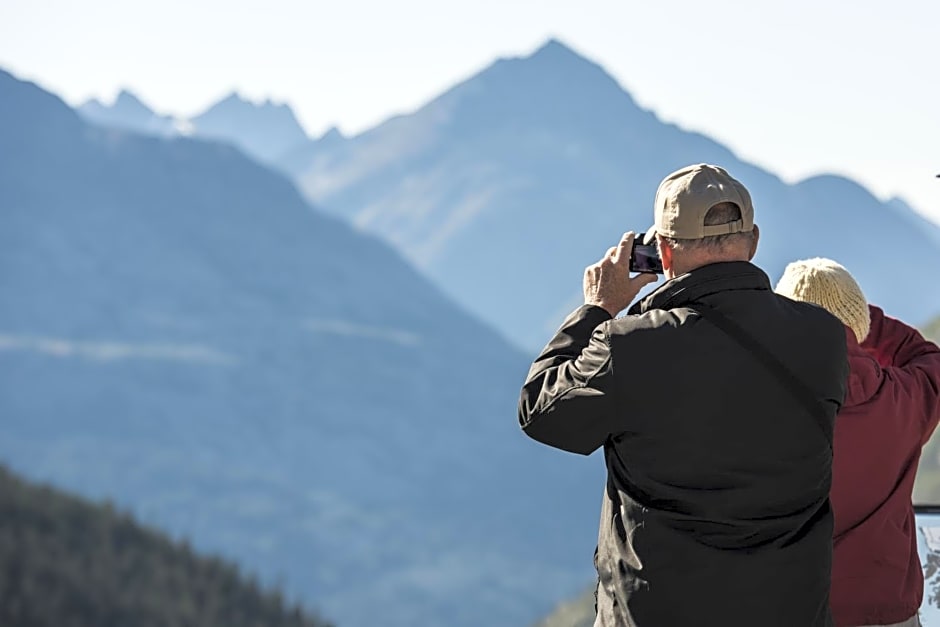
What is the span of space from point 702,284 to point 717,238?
0.29ft

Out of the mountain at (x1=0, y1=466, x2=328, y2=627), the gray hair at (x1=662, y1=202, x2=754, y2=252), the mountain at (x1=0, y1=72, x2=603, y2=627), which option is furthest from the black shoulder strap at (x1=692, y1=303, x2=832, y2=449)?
the mountain at (x1=0, y1=72, x2=603, y2=627)

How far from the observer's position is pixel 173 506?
327ft

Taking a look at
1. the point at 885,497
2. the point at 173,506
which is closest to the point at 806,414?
the point at 885,497

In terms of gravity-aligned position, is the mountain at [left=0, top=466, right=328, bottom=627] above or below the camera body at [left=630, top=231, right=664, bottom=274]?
below

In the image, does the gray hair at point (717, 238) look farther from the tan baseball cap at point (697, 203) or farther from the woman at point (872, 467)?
the woman at point (872, 467)

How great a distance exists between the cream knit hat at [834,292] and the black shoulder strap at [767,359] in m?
0.44

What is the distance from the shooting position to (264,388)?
119688mm

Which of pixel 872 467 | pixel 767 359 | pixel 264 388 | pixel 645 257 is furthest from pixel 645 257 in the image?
pixel 264 388

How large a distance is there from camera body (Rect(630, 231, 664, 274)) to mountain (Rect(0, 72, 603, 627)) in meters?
86.2

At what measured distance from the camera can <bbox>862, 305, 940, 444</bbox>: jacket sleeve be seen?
235 cm

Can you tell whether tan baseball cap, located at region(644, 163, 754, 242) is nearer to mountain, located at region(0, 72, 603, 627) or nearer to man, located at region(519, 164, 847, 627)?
man, located at region(519, 164, 847, 627)

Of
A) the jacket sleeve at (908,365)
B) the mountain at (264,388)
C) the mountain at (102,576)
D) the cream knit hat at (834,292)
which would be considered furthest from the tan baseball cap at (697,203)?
the mountain at (264,388)

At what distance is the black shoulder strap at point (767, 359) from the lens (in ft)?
6.40

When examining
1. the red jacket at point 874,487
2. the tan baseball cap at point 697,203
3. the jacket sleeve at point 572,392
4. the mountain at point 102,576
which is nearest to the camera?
the jacket sleeve at point 572,392
